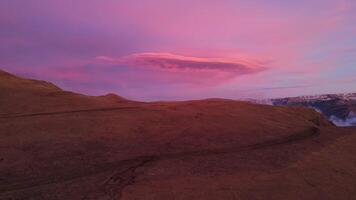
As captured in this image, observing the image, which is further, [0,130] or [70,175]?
[0,130]

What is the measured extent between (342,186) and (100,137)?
1162cm

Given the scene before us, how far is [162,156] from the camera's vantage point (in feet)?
55.7

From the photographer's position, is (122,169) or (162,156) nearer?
(122,169)

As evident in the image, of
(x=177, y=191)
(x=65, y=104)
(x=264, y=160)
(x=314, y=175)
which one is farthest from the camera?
(x=65, y=104)

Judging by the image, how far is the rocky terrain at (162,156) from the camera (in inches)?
533

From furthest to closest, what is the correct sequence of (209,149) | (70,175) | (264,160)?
(209,149) < (264,160) < (70,175)

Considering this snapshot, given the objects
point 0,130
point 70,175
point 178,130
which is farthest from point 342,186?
point 0,130

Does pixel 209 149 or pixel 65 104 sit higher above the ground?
pixel 65 104

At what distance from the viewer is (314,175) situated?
15.8 metres

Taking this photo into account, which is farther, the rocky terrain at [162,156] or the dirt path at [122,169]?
the dirt path at [122,169]

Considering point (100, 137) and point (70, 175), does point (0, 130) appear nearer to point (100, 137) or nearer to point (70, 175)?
point (100, 137)

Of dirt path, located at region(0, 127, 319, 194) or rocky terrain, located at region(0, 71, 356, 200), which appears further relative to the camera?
dirt path, located at region(0, 127, 319, 194)

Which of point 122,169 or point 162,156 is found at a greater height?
point 162,156

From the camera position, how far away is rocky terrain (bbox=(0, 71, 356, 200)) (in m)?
13.5
